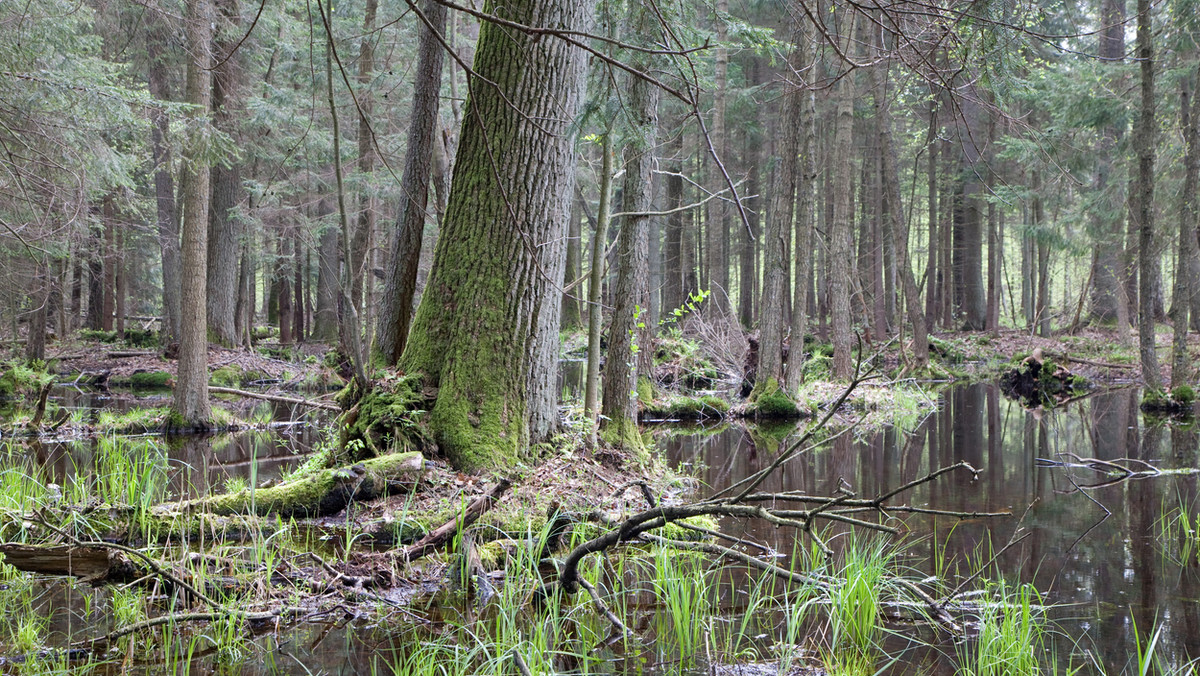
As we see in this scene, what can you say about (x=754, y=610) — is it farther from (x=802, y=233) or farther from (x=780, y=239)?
(x=802, y=233)

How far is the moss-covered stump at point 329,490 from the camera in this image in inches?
187

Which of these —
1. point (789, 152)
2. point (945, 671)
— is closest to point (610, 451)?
point (945, 671)

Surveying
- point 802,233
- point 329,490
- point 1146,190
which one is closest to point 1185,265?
point 1146,190

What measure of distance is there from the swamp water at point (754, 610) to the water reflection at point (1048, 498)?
0.06 feet

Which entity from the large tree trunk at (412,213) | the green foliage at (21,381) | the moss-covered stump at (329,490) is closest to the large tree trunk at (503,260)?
the moss-covered stump at (329,490)

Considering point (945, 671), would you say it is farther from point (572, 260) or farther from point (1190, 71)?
point (572, 260)

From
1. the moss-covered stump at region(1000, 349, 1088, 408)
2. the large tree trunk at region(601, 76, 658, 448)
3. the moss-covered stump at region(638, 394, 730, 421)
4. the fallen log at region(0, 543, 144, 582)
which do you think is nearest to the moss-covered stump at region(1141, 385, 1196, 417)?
the moss-covered stump at region(1000, 349, 1088, 408)

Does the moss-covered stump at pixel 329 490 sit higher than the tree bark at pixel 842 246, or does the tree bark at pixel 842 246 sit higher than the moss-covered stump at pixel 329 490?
the tree bark at pixel 842 246

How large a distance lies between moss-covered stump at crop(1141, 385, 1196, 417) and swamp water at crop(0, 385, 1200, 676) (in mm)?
5173

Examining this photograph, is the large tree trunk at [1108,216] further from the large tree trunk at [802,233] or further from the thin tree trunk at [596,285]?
the thin tree trunk at [596,285]

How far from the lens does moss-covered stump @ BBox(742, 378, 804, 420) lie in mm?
12500

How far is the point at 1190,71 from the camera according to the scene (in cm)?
1427

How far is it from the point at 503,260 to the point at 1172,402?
1119 cm

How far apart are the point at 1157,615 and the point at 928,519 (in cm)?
196
